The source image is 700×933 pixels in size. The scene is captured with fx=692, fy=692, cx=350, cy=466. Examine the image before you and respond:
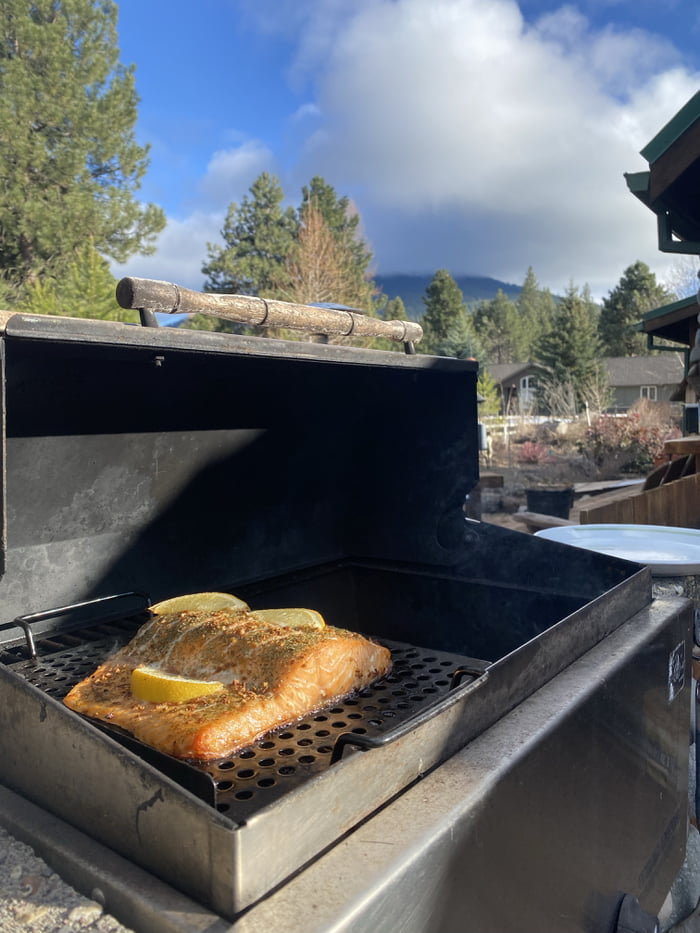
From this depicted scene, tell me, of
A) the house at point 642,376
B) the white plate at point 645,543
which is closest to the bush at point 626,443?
the white plate at point 645,543

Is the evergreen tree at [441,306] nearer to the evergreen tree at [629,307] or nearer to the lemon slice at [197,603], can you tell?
the evergreen tree at [629,307]

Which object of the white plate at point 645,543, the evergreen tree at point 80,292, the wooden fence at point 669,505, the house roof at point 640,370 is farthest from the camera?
the house roof at point 640,370

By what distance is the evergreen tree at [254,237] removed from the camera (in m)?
36.8

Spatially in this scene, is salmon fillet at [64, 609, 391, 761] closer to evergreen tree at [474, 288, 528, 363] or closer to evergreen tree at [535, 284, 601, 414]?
evergreen tree at [535, 284, 601, 414]

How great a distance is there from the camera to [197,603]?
86.2 inches

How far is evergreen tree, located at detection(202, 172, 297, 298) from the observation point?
1448 inches

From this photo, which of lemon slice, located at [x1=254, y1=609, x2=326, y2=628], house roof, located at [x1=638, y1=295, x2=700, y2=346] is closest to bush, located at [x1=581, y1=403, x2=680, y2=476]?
house roof, located at [x1=638, y1=295, x2=700, y2=346]

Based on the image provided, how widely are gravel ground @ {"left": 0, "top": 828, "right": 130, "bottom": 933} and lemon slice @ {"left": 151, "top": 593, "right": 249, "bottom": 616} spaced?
3.57 feet

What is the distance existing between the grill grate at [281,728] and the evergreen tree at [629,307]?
44529mm

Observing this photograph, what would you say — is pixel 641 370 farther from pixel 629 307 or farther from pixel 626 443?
pixel 626 443

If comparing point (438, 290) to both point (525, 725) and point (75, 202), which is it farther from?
point (525, 725)

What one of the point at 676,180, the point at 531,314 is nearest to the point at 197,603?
the point at 676,180

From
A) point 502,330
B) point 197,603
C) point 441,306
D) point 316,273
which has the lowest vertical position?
point 197,603

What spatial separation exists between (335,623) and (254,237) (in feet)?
123
